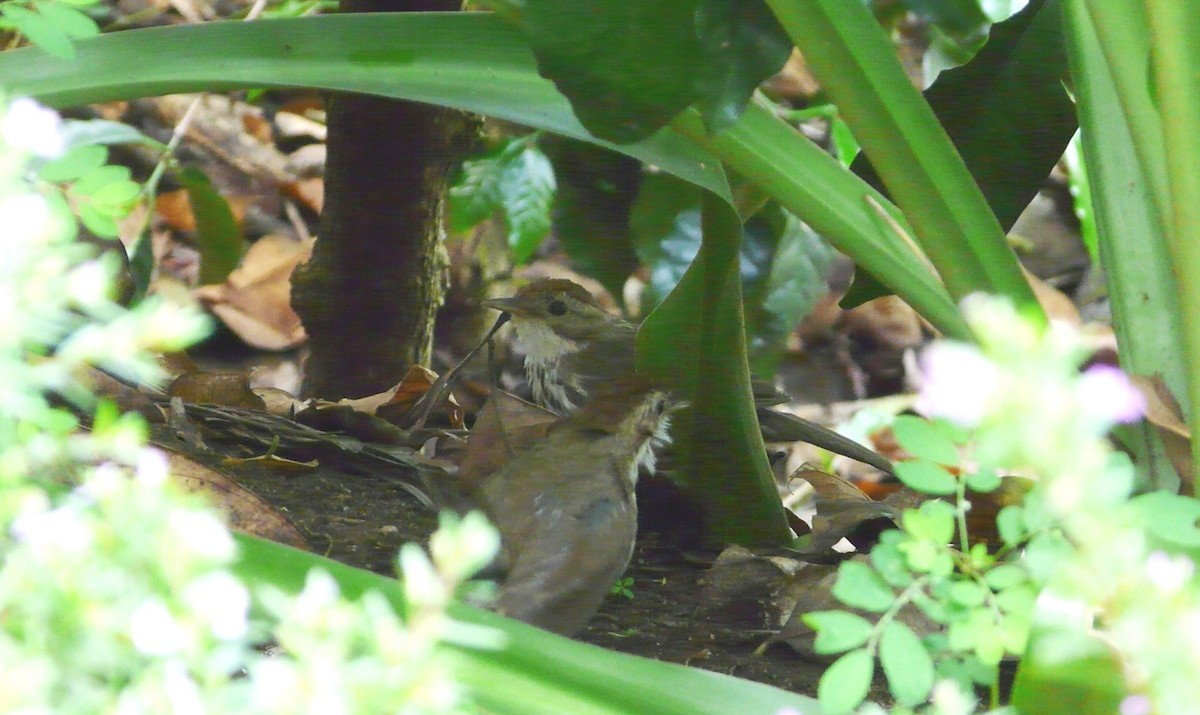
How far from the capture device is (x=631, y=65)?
0.94m

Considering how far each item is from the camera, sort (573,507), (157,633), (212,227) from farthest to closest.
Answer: (212,227)
(573,507)
(157,633)

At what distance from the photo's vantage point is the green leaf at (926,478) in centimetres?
54

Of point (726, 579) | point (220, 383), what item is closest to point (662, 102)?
point (726, 579)

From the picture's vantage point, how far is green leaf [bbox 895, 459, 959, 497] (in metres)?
0.54

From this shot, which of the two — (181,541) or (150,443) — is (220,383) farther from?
(181,541)

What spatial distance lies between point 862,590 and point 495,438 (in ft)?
2.51

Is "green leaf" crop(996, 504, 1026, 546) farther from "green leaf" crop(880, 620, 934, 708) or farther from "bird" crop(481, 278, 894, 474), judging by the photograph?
"bird" crop(481, 278, 894, 474)

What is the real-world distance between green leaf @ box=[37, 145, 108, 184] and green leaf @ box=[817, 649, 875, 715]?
1.41ft

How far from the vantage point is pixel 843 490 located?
1.44m

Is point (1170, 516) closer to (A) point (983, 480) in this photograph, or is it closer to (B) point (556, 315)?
(A) point (983, 480)

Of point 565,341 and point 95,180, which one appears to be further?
point 565,341

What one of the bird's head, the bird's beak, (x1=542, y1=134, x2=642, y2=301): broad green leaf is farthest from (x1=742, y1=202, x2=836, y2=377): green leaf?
the bird's beak

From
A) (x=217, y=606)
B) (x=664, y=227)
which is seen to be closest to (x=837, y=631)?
(x=217, y=606)

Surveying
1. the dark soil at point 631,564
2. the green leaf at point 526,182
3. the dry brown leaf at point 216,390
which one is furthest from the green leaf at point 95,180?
the green leaf at point 526,182
